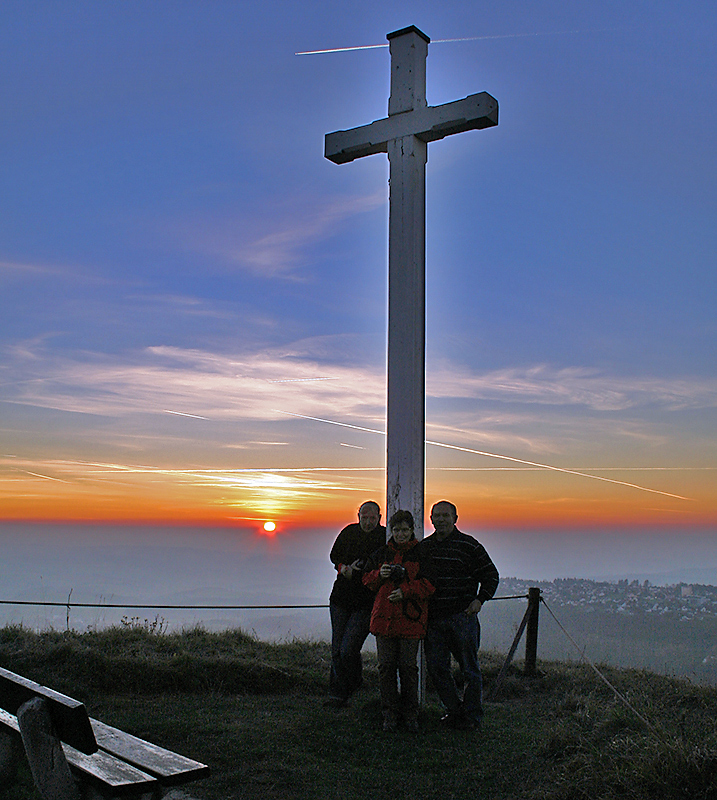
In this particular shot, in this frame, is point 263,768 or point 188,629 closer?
point 263,768

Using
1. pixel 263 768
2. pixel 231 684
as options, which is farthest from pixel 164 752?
pixel 231 684

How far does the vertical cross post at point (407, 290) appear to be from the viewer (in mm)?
5676

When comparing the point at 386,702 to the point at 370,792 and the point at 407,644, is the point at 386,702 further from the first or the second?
the point at 370,792

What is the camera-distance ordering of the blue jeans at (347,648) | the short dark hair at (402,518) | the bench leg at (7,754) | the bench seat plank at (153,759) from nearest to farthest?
the bench seat plank at (153,759) < the bench leg at (7,754) < the short dark hair at (402,518) < the blue jeans at (347,648)

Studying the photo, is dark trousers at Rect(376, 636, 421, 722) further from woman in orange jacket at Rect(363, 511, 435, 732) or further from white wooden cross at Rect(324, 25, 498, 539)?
white wooden cross at Rect(324, 25, 498, 539)

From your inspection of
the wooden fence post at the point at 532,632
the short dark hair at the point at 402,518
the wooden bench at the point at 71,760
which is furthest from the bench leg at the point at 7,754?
the wooden fence post at the point at 532,632

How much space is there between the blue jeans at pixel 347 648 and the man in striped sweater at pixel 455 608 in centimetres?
60

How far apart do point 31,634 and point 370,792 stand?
425 centimetres

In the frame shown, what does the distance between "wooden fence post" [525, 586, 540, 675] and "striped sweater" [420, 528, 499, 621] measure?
7.13 ft

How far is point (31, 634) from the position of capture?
6.99 metres

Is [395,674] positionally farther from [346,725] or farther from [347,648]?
[347,648]

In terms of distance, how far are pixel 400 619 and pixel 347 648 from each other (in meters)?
0.84

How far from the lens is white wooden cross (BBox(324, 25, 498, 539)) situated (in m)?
5.67

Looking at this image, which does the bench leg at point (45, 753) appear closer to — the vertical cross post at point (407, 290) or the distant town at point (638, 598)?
the vertical cross post at point (407, 290)
